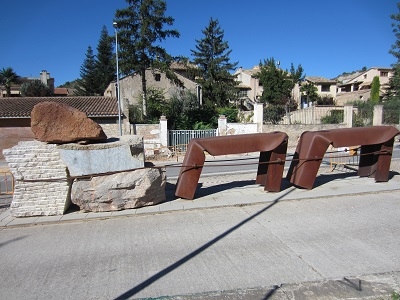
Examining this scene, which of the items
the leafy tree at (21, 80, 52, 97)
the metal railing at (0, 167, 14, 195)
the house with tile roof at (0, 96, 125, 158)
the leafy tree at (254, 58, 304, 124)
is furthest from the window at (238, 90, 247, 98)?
the metal railing at (0, 167, 14, 195)

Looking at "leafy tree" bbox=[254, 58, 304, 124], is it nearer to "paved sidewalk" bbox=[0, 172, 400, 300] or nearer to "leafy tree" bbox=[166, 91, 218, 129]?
"leafy tree" bbox=[166, 91, 218, 129]

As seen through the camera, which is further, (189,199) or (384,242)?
(189,199)

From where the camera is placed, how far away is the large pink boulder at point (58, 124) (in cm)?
592

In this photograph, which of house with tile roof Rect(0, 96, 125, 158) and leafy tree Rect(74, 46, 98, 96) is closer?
house with tile roof Rect(0, 96, 125, 158)

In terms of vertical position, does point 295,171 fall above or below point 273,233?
above

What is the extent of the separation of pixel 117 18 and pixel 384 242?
25.0 meters

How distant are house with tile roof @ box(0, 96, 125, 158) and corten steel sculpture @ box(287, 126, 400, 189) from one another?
1722 cm

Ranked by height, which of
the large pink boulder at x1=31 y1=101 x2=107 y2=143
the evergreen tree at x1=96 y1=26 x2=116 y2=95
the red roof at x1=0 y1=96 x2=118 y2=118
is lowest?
the large pink boulder at x1=31 y1=101 x2=107 y2=143

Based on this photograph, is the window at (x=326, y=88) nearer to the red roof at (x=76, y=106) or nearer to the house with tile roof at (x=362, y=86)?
the house with tile roof at (x=362, y=86)

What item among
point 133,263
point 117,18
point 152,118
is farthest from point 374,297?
point 117,18

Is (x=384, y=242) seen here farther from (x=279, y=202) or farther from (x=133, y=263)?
(x=133, y=263)

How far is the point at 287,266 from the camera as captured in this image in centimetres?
386

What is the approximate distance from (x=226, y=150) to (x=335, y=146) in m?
2.77

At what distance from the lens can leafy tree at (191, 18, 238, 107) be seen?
37159 millimetres
